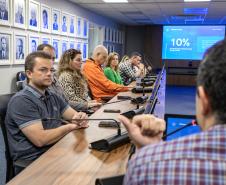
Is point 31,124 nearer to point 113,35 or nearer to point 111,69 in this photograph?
point 111,69

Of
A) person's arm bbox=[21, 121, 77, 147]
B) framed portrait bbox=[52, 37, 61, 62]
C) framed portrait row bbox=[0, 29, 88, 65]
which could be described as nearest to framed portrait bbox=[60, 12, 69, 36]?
framed portrait bbox=[52, 37, 61, 62]

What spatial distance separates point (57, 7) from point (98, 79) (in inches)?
96.5

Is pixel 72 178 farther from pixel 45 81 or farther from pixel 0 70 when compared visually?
pixel 0 70

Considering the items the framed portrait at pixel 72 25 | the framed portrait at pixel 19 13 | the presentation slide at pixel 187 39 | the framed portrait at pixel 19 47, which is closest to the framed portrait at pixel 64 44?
the framed portrait at pixel 72 25

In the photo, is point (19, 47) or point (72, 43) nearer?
point (19, 47)

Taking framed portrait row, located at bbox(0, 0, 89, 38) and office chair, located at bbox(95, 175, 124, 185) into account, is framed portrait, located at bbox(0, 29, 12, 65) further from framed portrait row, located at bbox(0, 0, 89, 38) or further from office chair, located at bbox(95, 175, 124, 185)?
office chair, located at bbox(95, 175, 124, 185)

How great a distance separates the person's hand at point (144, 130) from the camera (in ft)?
2.73

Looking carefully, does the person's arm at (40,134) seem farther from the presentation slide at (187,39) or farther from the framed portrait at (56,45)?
the presentation slide at (187,39)

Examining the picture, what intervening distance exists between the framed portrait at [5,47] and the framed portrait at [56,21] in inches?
55.7

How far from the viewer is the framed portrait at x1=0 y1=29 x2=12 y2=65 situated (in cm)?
395

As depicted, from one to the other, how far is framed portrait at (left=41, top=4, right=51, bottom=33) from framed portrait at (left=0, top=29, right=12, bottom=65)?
3.25ft

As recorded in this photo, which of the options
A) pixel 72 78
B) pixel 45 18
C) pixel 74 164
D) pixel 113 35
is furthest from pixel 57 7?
pixel 74 164

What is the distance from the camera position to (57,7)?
5.66 meters

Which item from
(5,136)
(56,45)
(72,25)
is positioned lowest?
(5,136)
